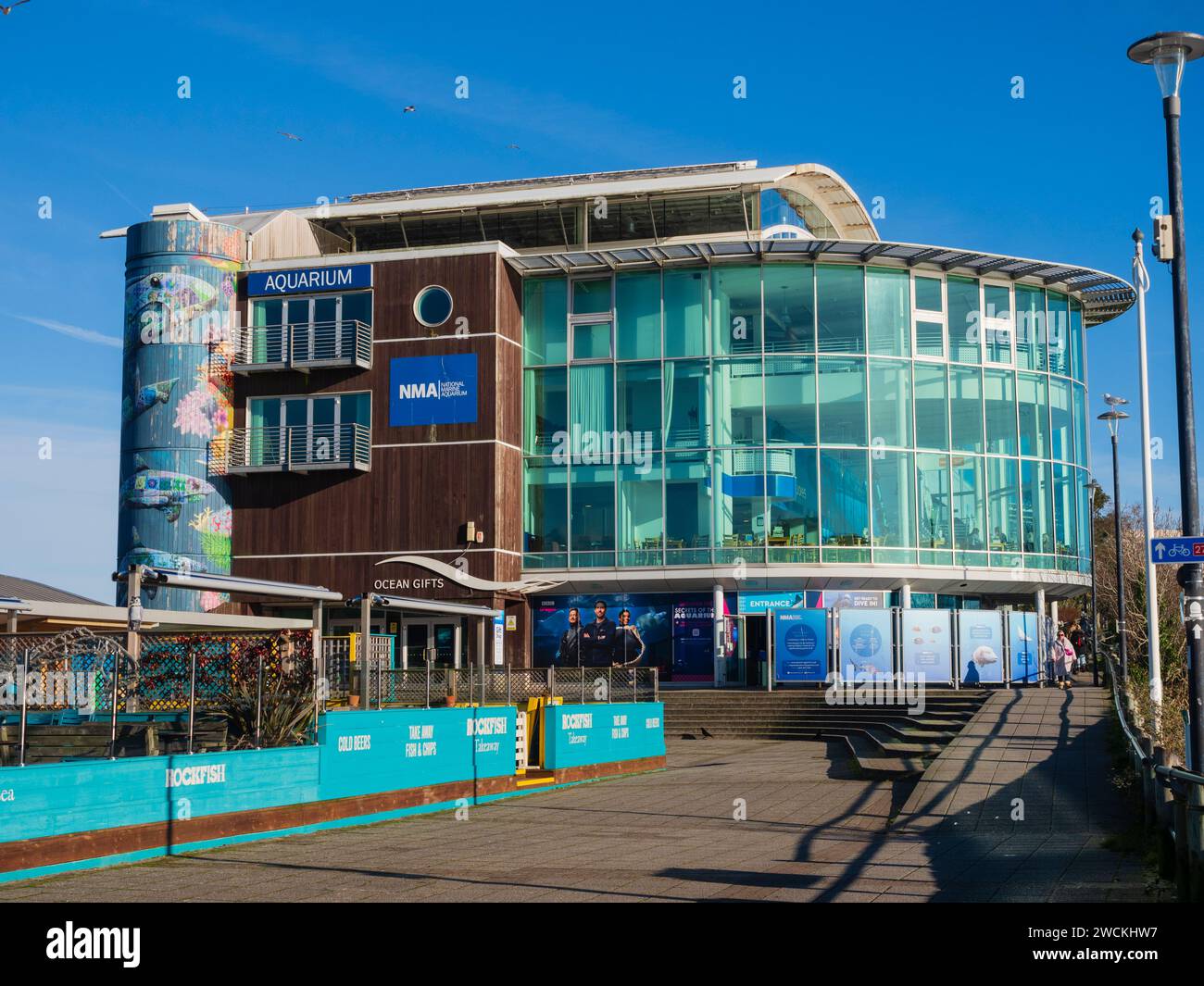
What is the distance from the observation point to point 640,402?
43.3 meters

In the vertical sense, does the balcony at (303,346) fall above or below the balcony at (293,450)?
above

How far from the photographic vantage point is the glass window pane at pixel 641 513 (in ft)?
141

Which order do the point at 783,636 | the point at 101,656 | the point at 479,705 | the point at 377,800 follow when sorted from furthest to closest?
the point at 783,636 → the point at 479,705 → the point at 377,800 → the point at 101,656

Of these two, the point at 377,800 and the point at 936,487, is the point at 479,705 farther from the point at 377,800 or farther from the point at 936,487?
the point at 936,487

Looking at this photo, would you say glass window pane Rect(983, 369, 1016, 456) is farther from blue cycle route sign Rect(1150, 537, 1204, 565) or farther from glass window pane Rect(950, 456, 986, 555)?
blue cycle route sign Rect(1150, 537, 1204, 565)

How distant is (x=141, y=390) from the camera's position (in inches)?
1689

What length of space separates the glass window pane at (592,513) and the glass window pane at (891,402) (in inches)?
331

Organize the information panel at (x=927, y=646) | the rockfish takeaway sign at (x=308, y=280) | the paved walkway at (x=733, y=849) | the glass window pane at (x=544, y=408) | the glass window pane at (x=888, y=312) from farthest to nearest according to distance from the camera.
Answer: the glass window pane at (x=544, y=408), the rockfish takeaway sign at (x=308, y=280), the glass window pane at (x=888, y=312), the information panel at (x=927, y=646), the paved walkway at (x=733, y=849)

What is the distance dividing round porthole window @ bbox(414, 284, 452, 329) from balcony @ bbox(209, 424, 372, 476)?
3.88 metres

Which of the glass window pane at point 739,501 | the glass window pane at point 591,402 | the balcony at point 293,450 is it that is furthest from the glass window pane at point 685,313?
the balcony at point 293,450

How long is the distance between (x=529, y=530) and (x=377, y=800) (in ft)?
84.6

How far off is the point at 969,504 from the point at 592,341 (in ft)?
42.7

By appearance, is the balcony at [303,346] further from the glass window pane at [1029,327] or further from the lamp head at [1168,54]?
the lamp head at [1168,54]
